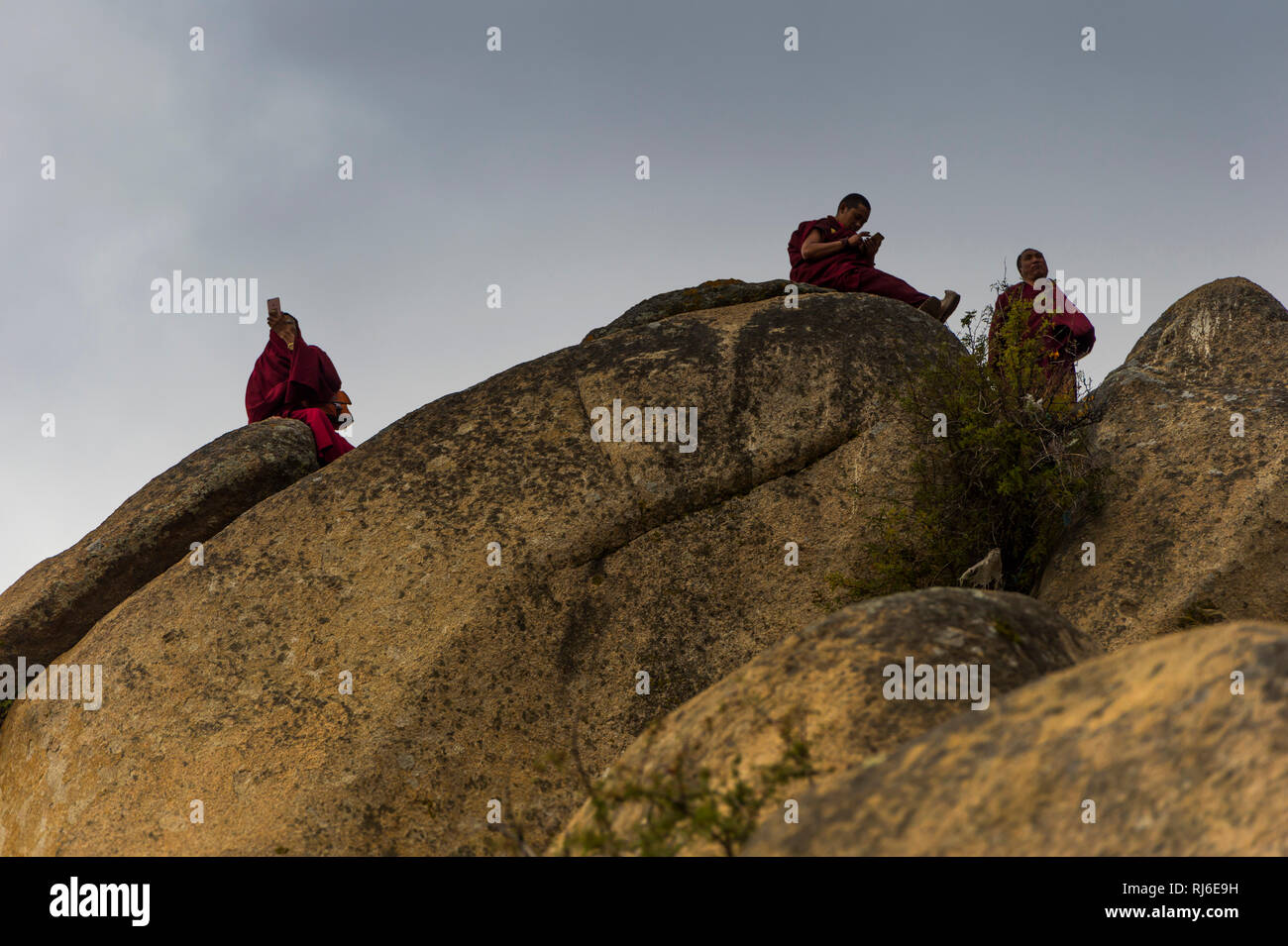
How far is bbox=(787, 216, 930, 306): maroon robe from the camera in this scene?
1016 centimetres

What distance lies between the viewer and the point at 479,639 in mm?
6957

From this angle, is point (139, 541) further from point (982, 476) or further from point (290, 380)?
point (982, 476)

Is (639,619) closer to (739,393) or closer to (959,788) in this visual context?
(739,393)

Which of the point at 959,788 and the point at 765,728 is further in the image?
the point at 765,728

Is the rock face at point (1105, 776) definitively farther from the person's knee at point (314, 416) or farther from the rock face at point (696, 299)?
the person's knee at point (314, 416)

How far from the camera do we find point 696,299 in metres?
9.51

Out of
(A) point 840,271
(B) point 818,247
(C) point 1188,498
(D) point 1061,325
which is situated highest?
(B) point 818,247

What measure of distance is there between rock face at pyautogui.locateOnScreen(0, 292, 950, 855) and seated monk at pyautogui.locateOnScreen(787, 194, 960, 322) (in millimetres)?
1649

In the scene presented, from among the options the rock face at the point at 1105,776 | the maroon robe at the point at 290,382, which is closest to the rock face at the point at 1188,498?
the rock face at the point at 1105,776

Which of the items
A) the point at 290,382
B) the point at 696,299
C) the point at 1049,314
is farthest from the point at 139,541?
the point at 1049,314

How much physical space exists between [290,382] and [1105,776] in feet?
27.4

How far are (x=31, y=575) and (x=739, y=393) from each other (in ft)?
17.2

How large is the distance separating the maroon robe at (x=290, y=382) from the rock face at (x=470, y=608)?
198cm

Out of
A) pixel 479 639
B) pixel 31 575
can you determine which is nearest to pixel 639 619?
pixel 479 639
